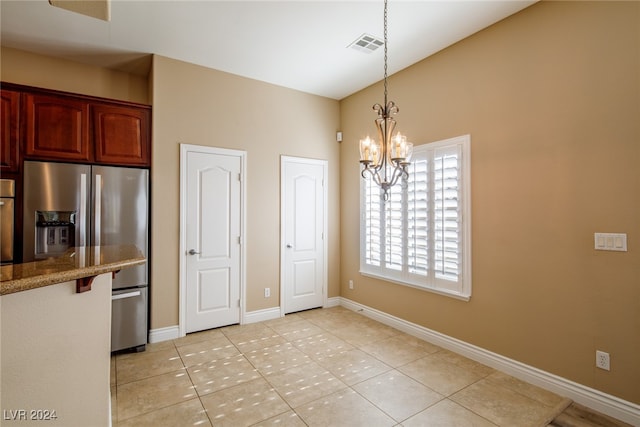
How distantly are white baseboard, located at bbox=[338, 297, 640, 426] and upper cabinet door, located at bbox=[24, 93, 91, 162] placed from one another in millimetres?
3994

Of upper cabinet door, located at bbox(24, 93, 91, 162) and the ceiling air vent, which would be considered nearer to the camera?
upper cabinet door, located at bbox(24, 93, 91, 162)

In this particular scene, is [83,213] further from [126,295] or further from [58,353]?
[58,353]

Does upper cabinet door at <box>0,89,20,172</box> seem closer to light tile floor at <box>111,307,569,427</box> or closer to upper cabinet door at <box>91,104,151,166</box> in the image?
upper cabinet door at <box>91,104,151,166</box>

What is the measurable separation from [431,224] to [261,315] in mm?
2472

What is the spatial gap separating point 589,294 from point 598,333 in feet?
0.92

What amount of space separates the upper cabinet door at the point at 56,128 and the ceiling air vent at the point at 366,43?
2813mm

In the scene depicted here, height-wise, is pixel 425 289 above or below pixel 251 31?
below

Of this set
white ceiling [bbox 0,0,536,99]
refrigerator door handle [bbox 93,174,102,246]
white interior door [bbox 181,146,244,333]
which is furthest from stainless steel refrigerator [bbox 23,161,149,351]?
white ceiling [bbox 0,0,536,99]

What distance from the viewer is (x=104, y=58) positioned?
11.8 feet

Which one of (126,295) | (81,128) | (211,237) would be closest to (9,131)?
(81,128)

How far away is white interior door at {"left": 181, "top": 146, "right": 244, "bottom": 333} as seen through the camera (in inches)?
146

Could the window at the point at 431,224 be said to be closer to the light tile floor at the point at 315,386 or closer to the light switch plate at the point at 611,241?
the light tile floor at the point at 315,386

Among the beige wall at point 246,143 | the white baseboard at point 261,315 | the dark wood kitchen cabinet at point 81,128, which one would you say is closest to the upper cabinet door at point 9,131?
the dark wood kitchen cabinet at point 81,128

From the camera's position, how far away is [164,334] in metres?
3.55
